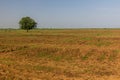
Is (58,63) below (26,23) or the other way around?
below

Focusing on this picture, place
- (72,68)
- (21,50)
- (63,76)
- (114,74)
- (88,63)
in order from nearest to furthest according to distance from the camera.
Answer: (63,76) < (114,74) < (72,68) < (88,63) < (21,50)

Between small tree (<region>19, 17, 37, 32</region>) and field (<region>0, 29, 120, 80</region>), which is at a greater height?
small tree (<region>19, 17, 37, 32</region>)

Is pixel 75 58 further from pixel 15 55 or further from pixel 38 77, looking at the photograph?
pixel 38 77

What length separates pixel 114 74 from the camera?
1335 cm

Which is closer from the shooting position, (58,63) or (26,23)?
(58,63)

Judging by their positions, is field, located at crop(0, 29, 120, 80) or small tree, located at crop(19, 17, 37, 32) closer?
field, located at crop(0, 29, 120, 80)

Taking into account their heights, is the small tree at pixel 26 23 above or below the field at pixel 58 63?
above

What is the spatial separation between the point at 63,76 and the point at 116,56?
25.3 ft

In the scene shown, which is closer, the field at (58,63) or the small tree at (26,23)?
the field at (58,63)

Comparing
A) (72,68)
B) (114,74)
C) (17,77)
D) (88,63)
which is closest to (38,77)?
(17,77)

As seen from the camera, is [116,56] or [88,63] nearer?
[88,63]

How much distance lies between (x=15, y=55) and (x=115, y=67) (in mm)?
8717

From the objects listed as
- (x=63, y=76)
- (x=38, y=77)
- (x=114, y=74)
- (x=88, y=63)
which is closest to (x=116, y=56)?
(x=88, y=63)

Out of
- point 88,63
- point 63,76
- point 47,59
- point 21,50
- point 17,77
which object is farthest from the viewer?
point 21,50
